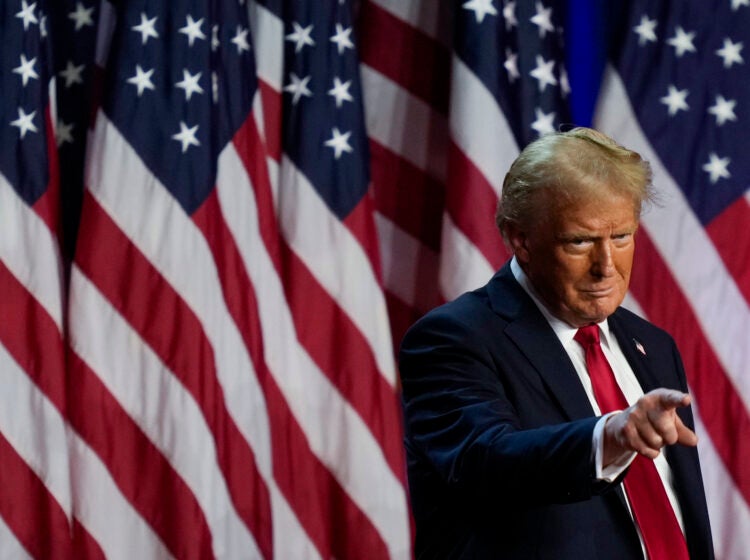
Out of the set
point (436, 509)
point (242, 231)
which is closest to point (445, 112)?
point (242, 231)

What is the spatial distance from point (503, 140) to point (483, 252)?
14.9 inches

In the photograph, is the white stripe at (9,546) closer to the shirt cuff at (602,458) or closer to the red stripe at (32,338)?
the red stripe at (32,338)

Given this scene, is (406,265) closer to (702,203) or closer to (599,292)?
(702,203)

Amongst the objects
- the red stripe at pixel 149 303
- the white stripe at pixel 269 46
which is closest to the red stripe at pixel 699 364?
the white stripe at pixel 269 46

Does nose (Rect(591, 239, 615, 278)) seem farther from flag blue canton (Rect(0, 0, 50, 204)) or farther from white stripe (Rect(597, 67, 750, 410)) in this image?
flag blue canton (Rect(0, 0, 50, 204))

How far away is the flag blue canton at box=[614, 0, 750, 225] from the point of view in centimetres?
388

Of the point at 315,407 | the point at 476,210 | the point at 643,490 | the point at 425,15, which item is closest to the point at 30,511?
the point at 315,407

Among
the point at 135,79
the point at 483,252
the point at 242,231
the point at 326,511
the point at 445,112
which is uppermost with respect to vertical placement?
the point at 135,79

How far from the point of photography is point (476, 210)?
3834mm

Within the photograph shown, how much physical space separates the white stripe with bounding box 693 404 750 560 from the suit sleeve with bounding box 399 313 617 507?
2190 mm

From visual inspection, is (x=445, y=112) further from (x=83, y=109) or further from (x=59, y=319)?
(x=59, y=319)

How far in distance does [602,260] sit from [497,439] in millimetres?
378

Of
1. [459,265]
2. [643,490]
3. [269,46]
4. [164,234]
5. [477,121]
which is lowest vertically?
[643,490]

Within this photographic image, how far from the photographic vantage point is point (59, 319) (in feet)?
12.1
